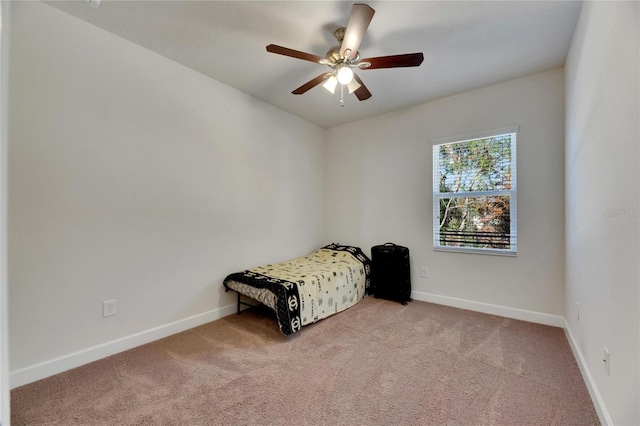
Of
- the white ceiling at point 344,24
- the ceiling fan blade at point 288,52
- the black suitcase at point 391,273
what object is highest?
the white ceiling at point 344,24

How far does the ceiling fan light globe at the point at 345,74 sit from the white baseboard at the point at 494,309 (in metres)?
2.72

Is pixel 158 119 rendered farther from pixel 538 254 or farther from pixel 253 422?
pixel 538 254

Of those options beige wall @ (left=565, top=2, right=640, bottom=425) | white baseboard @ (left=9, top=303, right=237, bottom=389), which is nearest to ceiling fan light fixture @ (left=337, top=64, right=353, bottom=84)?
beige wall @ (left=565, top=2, right=640, bottom=425)

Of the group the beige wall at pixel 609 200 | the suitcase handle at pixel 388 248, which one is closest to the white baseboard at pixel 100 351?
the suitcase handle at pixel 388 248

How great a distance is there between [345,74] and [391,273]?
245cm

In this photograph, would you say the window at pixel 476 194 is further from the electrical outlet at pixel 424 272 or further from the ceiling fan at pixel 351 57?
the ceiling fan at pixel 351 57

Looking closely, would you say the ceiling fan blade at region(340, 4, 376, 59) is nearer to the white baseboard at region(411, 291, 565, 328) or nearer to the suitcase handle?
the suitcase handle

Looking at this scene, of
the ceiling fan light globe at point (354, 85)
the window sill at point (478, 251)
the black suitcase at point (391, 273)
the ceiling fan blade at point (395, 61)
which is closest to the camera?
the ceiling fan blade at point (395, 61)

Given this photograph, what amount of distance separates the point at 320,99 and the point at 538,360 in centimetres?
330

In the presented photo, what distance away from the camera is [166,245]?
2498 mm

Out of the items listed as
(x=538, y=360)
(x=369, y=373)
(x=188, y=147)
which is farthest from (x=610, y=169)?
(x=188, y=147)

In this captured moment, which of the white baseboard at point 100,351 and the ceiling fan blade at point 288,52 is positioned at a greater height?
the ceiling fan blade at point 288,52

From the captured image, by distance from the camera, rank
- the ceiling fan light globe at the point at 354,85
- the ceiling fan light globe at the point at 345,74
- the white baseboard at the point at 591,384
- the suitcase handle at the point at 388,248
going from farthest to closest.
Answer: the suitcase handle at the point at 388,248 < the ceiling fan light globe at the point at 354,85 < the ceiling fan light globe at the point at 345,74 < the white baseboard at the point at 591,384

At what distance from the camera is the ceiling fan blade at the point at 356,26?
1.61 m
